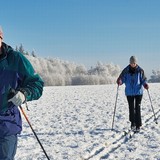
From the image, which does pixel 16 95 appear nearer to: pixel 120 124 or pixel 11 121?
pixel 11 121

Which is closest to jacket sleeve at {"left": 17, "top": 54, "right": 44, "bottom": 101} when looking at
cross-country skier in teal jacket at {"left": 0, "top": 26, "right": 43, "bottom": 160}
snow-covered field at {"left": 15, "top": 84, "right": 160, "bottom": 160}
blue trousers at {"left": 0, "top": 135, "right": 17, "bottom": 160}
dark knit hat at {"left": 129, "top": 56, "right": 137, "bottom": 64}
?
cross-country skier in teal jacket at {"left": 0, "top": 26, "right": 43, "bottom": 160}

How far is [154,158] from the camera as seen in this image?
7008 mm

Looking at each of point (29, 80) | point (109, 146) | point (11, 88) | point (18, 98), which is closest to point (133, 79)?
point (109, 146)

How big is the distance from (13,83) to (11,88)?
0.08 meters

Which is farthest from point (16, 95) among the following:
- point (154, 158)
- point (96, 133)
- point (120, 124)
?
point (120, 124)

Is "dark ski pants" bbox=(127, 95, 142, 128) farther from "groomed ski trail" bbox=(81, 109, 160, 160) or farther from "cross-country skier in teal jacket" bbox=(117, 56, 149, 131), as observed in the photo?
"groomed ski trail" bbox=(81, 109, 160, 160)

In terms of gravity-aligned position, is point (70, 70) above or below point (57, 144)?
below

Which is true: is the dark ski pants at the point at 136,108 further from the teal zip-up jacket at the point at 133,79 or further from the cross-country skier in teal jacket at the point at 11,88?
the cross-country skier in teal jacket at the point at 11,88

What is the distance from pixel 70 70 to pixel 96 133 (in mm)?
86169

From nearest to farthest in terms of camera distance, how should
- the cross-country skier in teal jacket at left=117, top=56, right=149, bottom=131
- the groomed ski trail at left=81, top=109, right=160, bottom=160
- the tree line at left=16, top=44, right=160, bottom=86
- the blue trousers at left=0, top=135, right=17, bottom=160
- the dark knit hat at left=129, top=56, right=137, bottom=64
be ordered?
1. the blue trousers at left=0, top=135, right=17, bottom=160
2. the groomed ski trail at left=81, top=109, right=160, bottom=160
3. the dark knit hat at left=129, top=56, right=137, bottom=64
4. the cross-country skier in teal jacket at left=117, top=56, right=149, bottom=131
5. the tree line at left=16, top=44, right=160, bottom=86

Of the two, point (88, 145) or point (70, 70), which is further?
point (70, 70)

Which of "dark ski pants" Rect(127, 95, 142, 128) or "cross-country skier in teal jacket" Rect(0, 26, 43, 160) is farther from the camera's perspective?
"dark ski pants" Rect(127, 95, 142, 128)

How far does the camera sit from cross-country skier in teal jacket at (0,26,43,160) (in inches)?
141

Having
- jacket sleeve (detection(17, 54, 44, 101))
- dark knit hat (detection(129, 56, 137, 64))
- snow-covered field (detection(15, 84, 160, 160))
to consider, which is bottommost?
snow-covered field (detection(15, 84, 160, 160))
